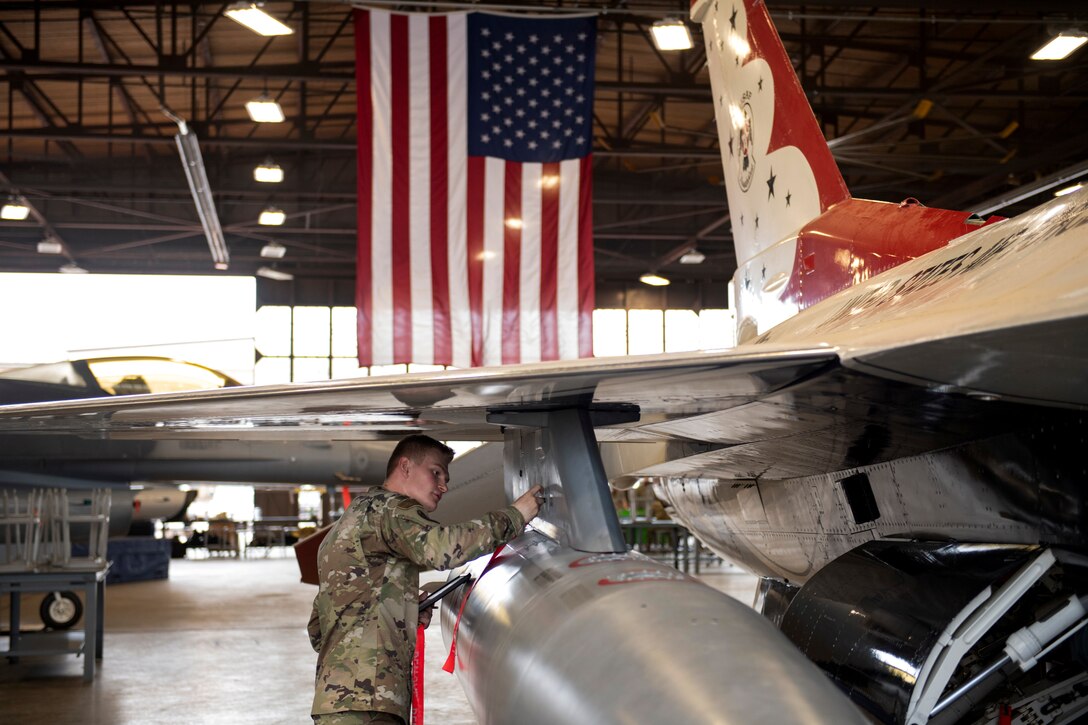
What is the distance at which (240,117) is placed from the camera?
21.0 meters

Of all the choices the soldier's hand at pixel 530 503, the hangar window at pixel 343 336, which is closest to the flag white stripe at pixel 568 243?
the soldier's hand at pixel 530 503

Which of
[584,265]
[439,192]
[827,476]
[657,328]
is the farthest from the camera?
[657,328]

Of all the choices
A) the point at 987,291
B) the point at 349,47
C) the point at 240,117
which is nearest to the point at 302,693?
the point at 987,291

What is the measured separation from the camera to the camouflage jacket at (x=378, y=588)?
332 cm

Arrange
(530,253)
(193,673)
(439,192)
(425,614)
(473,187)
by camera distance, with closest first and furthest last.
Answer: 1. (425,614)
2. (193,673)
3. (439,192)
4. (473,187)
5. (530,253)

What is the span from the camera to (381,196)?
938 centimetres

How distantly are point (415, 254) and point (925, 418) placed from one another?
6.87 metres

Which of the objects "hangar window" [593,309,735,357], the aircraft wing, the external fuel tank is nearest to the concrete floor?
the aircraft wing

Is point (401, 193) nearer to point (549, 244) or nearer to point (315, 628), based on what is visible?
point (549, 244)

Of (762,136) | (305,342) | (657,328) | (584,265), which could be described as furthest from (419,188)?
(657,328)

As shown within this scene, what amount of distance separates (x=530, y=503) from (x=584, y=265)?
6448mm

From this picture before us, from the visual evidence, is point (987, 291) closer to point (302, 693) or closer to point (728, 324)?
point (302, 693)

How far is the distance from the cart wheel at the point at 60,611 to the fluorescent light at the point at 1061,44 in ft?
38.8

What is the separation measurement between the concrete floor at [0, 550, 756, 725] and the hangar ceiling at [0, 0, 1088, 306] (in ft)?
20.9
